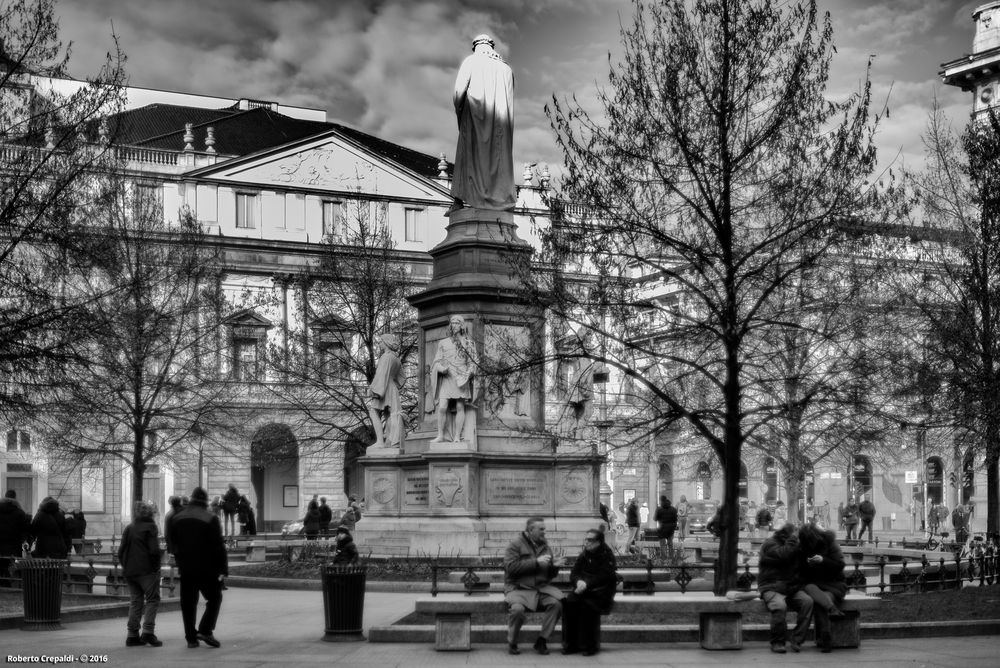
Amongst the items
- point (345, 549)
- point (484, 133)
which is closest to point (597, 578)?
point (345, 549)

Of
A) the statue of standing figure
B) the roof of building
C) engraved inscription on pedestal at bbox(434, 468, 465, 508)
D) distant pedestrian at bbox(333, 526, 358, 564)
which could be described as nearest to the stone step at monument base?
distant pedestrian at bbox(333, 526, 358, 564)

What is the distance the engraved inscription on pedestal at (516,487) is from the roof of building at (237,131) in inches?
1818

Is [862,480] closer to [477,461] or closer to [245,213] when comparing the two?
[245,213]

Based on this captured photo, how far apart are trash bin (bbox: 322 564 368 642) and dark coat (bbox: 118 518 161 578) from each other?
198cm

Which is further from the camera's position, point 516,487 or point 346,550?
point 516,487

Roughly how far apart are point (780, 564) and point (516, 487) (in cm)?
930

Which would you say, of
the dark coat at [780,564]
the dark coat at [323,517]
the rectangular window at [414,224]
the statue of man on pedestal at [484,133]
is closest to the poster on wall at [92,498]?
the rectangular window at [414,224]

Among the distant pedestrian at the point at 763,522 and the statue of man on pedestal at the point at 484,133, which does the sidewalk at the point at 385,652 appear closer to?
the statue of man on pedestal at the point at 484,133

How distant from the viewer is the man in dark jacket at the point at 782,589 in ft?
51.6

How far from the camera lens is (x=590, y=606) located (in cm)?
1540

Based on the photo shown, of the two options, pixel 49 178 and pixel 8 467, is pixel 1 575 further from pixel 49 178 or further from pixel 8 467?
pixel 8 467

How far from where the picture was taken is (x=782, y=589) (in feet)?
52.4

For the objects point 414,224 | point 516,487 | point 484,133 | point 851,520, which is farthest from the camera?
point 414,224

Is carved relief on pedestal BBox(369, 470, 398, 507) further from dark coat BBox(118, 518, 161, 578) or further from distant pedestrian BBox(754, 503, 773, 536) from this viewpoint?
distant pedestrian BBox(754, 503, 773, 536)
